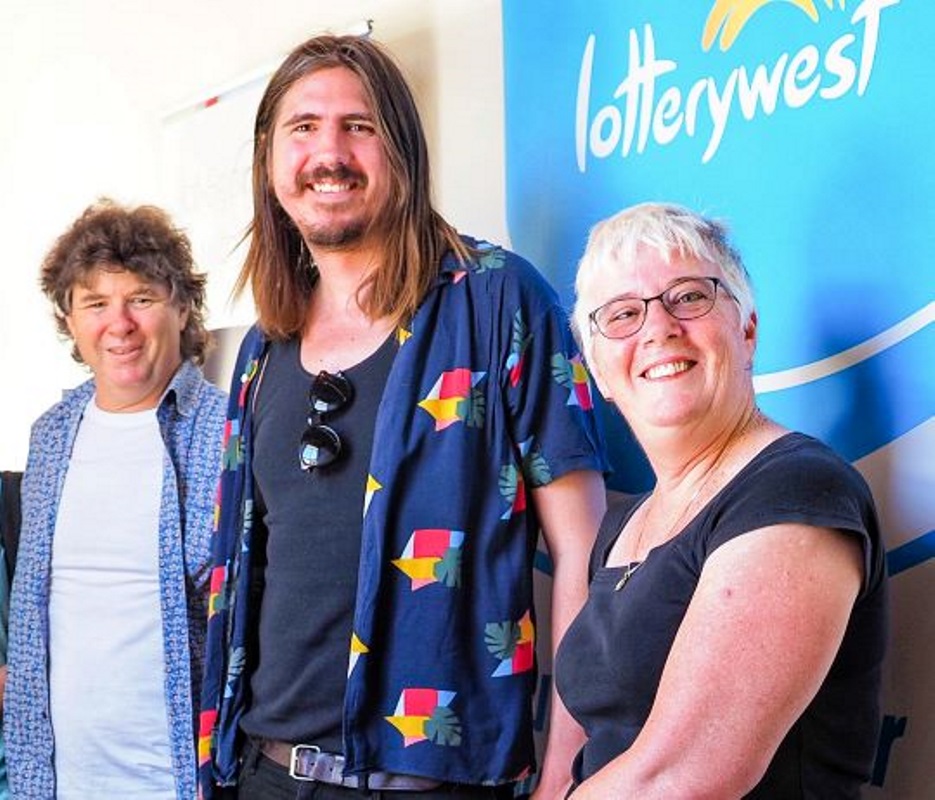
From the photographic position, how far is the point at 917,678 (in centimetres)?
129

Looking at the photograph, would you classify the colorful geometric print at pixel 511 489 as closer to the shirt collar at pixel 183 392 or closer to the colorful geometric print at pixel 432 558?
the colorful geometric print at pixel 432 558

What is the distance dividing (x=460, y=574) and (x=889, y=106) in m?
0.68

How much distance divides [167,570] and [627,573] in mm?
1042

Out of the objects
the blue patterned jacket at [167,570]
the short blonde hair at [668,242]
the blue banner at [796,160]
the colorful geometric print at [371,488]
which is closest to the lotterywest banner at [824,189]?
the blue banner at [796,160]

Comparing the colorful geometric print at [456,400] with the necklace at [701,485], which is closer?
the necklace at [701,485]

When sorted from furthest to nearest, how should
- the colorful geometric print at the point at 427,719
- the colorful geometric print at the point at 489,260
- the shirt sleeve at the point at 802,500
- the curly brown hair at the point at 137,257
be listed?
the curly brown hair at the point at 137,257, the colorful geometric print at the point at 489,260, the colorful geometric print at the point at 427,719, the shirt sleeve at the point at 802,500

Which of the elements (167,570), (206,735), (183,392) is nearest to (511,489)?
(206,735)

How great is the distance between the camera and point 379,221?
1.65 meters

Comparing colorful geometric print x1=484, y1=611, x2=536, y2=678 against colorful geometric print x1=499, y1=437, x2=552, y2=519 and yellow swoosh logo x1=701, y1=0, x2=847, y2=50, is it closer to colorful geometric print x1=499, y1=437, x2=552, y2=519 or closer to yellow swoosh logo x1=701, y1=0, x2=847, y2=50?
colorful geometric print x1=499, y1=437, x2=552, y2=519

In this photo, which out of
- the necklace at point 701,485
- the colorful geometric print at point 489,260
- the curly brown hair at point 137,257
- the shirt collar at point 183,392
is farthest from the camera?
the curly brown hair at point 137,257

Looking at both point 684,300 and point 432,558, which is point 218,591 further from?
point 684,300

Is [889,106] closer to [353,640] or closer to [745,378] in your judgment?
[745,378]

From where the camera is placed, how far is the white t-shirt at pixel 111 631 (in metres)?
2.08

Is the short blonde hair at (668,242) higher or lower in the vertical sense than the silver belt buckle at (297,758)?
higher
